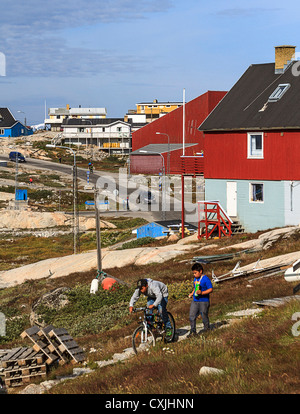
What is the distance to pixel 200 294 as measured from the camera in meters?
14.4

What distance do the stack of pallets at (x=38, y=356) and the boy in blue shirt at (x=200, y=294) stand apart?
3.29 m

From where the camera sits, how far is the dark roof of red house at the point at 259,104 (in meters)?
38.4

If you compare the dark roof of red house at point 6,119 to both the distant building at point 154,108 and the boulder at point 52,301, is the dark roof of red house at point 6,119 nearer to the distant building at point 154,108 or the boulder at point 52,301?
the distant building at point 154,108

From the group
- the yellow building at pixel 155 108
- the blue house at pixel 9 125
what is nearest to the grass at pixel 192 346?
the blue house at pixel 9 125

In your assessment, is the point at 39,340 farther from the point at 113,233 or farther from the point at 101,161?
the point at 101,161

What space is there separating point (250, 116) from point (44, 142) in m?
113

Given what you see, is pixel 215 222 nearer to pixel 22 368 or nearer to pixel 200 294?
pixel 200 294

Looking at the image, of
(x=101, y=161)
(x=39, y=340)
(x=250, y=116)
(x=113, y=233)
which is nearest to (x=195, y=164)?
(x=250, y=116)

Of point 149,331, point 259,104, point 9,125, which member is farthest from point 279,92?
point 9,125

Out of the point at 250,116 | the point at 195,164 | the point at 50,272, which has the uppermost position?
the point at 250,116

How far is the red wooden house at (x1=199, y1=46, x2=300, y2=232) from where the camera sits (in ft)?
125

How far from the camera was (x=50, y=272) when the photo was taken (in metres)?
38.8

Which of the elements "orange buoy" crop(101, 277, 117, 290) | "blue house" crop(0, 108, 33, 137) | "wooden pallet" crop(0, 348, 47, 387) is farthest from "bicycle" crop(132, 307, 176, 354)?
"blue house" crop(0, 108, 33, 137)

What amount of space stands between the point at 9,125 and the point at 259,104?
128 meters
